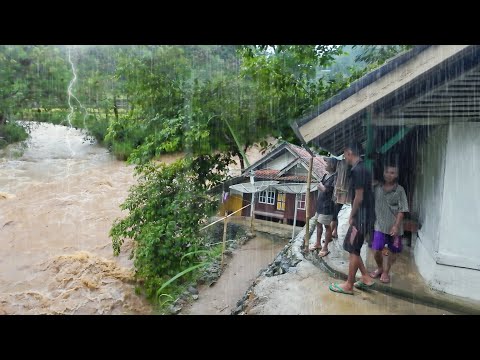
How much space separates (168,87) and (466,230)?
264 inches

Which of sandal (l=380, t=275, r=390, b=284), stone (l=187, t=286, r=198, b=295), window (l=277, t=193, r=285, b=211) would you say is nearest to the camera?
sandal (l=380, t=275, r=390, b=284)

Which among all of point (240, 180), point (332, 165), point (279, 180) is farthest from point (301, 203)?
point (332, 165)

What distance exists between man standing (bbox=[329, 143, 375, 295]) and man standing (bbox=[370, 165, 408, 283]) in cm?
18

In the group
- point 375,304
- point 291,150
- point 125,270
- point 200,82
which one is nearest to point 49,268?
point 125,270

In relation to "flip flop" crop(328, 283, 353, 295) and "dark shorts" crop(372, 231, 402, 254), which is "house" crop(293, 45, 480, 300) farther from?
"flip flop" crop(328, 283, 353, 295)

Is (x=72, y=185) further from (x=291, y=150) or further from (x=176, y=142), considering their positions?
(x=291, y=150)

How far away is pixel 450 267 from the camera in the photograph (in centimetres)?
299

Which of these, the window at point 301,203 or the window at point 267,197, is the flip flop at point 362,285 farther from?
the window at point 267,197

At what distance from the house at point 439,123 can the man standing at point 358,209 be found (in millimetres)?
299

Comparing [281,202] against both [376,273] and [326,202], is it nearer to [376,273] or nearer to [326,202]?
[326,202]

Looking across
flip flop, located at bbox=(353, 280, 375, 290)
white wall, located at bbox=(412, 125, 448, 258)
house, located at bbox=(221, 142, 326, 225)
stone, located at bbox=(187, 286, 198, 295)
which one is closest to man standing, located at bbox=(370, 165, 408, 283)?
flip flop, located at bbox=(353, 280, 375, 290)

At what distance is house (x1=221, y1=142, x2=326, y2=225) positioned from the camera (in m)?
8.04

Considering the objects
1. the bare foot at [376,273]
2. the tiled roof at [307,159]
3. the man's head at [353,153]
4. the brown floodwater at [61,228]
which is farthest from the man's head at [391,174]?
the brown floodwater at [61,228]

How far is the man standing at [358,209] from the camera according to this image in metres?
2.85
